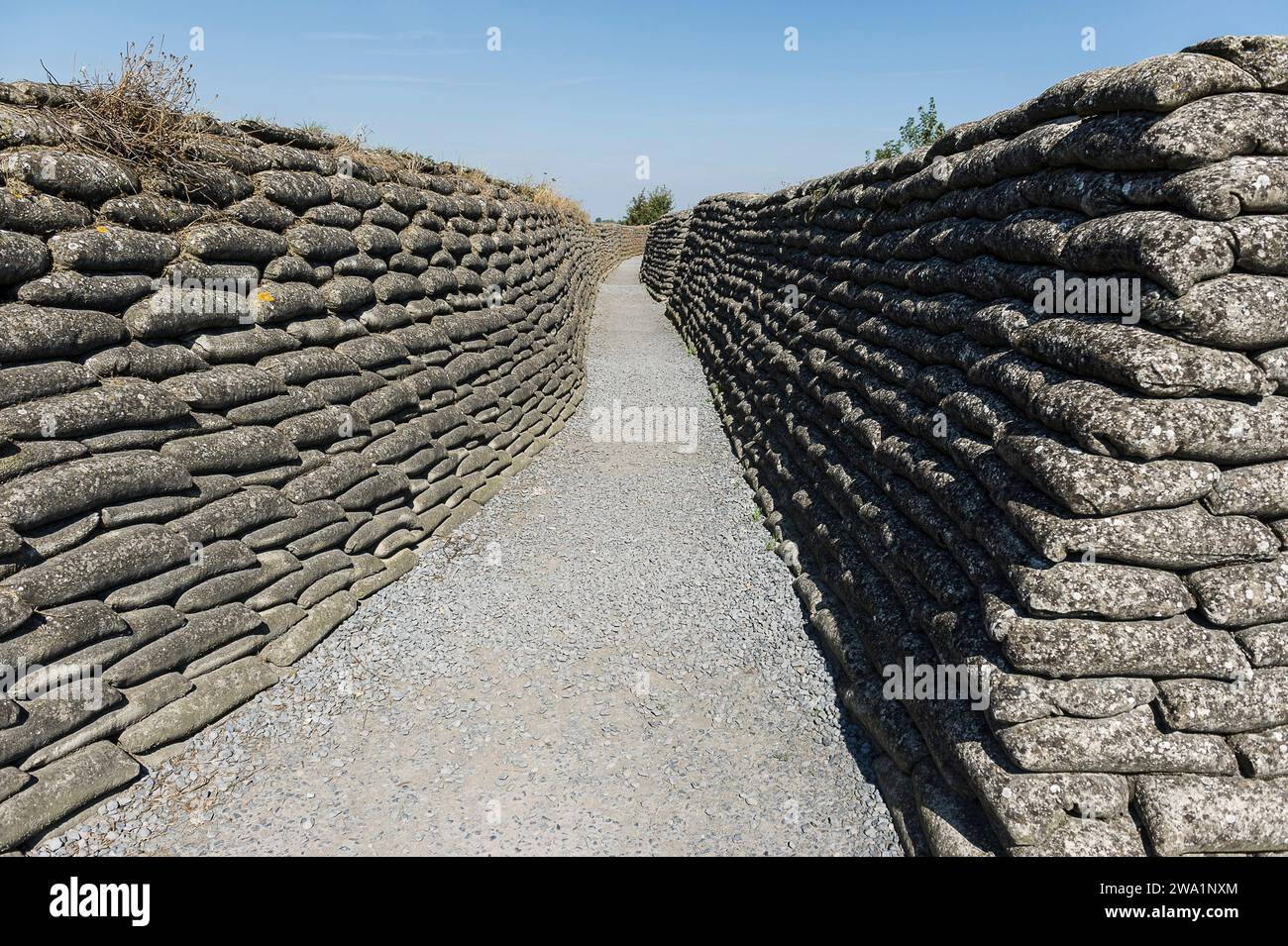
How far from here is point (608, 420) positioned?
1182 centimetres

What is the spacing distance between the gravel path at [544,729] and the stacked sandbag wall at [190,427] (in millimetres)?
390

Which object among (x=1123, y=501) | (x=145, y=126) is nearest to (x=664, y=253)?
(x=145, y=126)

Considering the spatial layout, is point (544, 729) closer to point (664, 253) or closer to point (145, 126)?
point (145, 126)

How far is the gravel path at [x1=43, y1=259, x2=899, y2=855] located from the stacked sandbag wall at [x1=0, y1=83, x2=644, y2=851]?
39cm

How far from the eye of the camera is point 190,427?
486cm

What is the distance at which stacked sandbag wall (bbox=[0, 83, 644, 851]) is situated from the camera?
3.92 metres

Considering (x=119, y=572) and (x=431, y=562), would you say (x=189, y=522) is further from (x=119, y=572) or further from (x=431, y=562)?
(x=431, y=562)

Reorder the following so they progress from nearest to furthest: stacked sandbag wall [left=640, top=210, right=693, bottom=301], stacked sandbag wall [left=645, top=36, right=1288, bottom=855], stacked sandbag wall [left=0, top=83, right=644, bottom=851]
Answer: stacked sandbag wall [left=645, top=36, right=1288, bottom=855] < stacked sandbag wall [left=0, top=83, right=644, bottom=851] < stacked sandbag wall [left=640, top=210, right=693, bottom=301]

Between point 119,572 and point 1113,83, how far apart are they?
602cm

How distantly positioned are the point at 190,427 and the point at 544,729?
10.3 feet

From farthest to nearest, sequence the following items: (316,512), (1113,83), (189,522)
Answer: (316,512), (189,522), (1113,83)

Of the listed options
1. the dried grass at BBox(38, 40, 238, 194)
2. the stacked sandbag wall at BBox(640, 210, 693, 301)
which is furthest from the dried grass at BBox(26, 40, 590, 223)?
the stacked sandbag wall at BBox(640, 210, 693, 301)

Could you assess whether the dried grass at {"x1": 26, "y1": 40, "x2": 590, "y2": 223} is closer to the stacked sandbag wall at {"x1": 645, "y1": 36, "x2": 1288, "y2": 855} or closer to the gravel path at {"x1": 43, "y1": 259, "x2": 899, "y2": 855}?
the gravel path at {"x1": 43, "y1": 259, "x2": 899, "y2": 855}

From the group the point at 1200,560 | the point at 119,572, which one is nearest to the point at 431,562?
the point at 119,572
